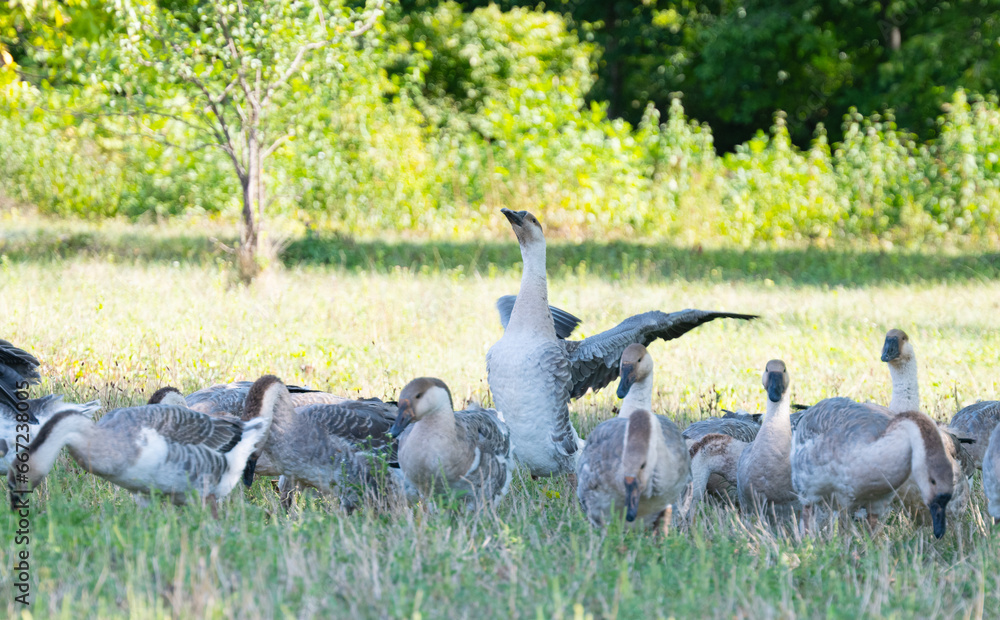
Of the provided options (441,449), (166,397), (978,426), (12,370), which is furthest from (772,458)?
(12,370)

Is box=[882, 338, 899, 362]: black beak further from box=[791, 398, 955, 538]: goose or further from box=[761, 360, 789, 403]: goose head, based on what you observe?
box=[761, 360, 789, 403]: goose head

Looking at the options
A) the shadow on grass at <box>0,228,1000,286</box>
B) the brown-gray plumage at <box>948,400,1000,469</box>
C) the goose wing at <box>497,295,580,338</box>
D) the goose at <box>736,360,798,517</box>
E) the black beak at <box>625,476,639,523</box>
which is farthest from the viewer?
the shadow on grass at <box>0,228,1000,286</box>

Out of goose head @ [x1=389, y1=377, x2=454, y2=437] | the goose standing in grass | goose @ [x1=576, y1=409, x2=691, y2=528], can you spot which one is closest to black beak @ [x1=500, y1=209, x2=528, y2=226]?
goose head @ [x1=389, y1=377, x2=454, y2=437]

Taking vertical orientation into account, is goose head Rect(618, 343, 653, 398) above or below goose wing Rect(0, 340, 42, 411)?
above

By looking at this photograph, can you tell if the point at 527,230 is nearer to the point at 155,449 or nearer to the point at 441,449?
the point at 441,449

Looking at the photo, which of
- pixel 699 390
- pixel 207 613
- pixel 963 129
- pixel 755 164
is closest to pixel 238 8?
pixel 699 390

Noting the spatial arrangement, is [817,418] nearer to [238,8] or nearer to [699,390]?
[699,390]

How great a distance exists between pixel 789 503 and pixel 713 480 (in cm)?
65

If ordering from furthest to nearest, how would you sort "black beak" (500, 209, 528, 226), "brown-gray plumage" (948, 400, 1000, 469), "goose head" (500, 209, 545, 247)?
"goose head" (500, 209, 545, 247) < "black beak" (500, 209, 528, 226) < "brown-gray plumage" (948, 400, 1000, 469)

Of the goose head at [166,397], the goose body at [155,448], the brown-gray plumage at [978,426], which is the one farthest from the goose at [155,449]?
the brown-gray plumage at [978,426]

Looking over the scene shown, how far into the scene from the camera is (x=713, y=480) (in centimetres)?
636

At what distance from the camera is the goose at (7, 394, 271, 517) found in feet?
15.7

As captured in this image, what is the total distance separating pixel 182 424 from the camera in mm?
5176

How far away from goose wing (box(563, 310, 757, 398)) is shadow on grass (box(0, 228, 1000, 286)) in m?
7.54
